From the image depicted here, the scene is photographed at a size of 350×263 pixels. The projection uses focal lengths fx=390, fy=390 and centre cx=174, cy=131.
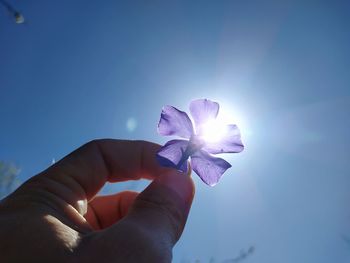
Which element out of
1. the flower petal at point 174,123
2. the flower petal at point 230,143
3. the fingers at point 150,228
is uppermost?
the flower petal at point 174,123

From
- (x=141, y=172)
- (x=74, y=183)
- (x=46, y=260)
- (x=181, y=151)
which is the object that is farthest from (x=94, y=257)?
(x=141, y=172)

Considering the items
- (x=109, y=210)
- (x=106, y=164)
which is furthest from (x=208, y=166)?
(x=109, y=210)

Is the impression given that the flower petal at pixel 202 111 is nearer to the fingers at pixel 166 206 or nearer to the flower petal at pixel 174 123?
the flower petal at pixel 174 123

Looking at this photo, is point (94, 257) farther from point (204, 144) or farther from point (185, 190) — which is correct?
point (204, 144)

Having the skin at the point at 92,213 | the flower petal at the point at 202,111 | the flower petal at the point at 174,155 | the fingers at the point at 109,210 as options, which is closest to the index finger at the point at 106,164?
the skin at the point at 92,213

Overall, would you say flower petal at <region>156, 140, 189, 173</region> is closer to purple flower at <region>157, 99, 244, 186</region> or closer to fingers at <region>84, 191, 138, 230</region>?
purple flower at <region>157, 99, 244, 186</region>

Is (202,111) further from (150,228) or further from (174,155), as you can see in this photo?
(150,228)
